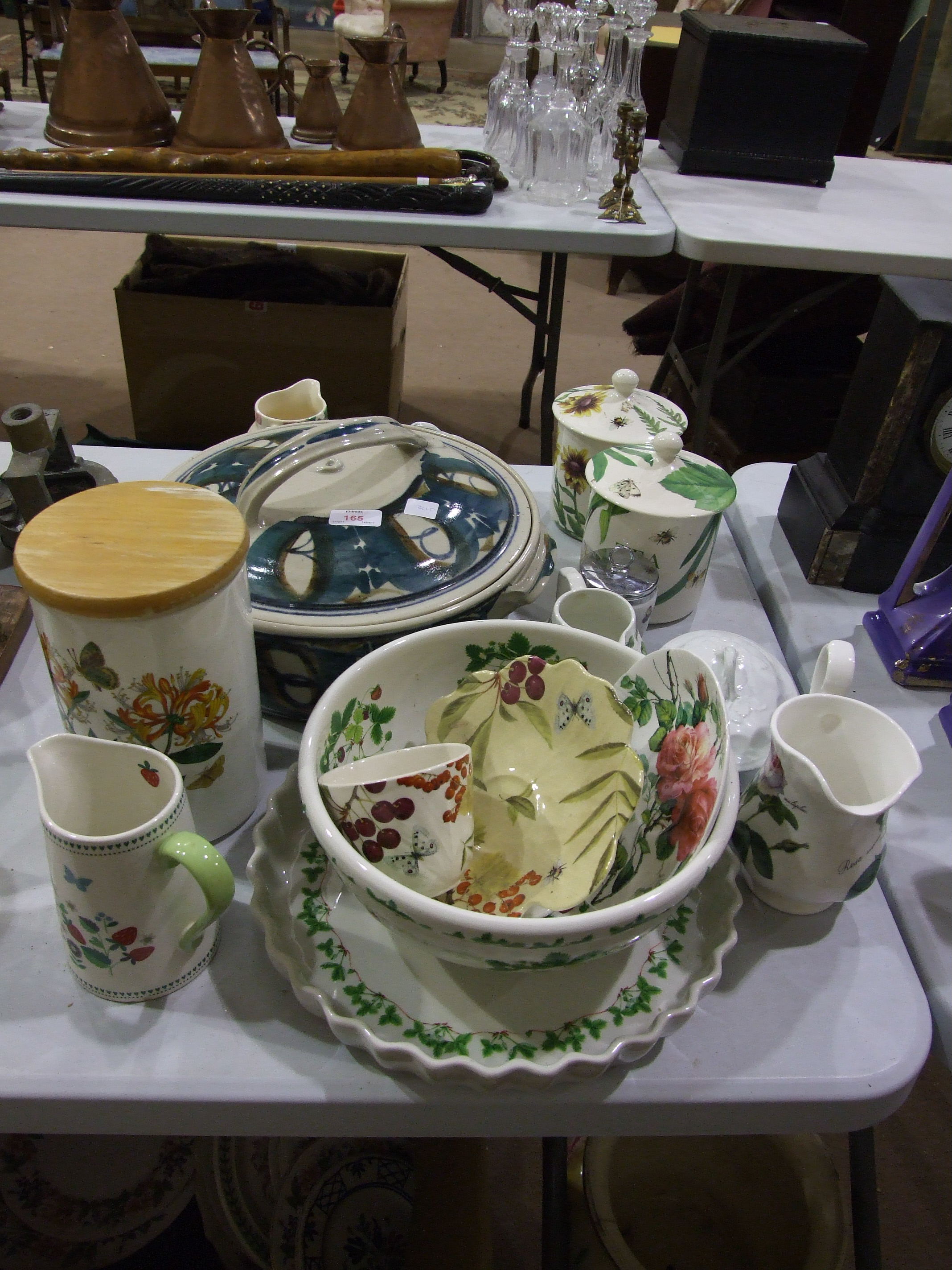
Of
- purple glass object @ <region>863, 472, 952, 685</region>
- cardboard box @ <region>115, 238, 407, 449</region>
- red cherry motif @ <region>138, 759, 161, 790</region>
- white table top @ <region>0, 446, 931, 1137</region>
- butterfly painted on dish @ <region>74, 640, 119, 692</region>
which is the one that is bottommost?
cardboard box @ <region>115, 238, 407, 449</region>

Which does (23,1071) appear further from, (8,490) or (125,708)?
(8,490)

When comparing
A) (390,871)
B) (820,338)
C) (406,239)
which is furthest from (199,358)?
(390,871)

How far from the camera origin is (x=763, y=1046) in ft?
1.99

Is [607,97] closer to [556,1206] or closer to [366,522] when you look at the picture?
[366,522]

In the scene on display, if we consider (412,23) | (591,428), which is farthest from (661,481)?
(412,23)

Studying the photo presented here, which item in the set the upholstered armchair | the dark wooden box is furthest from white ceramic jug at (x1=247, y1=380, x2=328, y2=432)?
the upholstered armchair

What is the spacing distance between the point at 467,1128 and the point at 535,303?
3.37 m

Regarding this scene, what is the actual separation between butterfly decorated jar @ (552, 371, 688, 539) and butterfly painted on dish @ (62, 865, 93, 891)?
672 mm

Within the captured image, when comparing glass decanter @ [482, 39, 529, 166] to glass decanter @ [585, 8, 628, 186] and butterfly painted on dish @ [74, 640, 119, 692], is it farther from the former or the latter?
butterfly painted on dish @ [74, 640, 119, 692]

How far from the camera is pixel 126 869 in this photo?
0.54 metres

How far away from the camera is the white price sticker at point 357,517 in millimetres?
786

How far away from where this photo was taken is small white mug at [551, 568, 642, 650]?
2.75 ft

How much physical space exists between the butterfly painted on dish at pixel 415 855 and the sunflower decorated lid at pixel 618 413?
0.59 metres

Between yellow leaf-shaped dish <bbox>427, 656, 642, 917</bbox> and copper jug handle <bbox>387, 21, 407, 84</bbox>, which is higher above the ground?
copper jug handle <bbox>387, 21, 407, 84</bbox>
